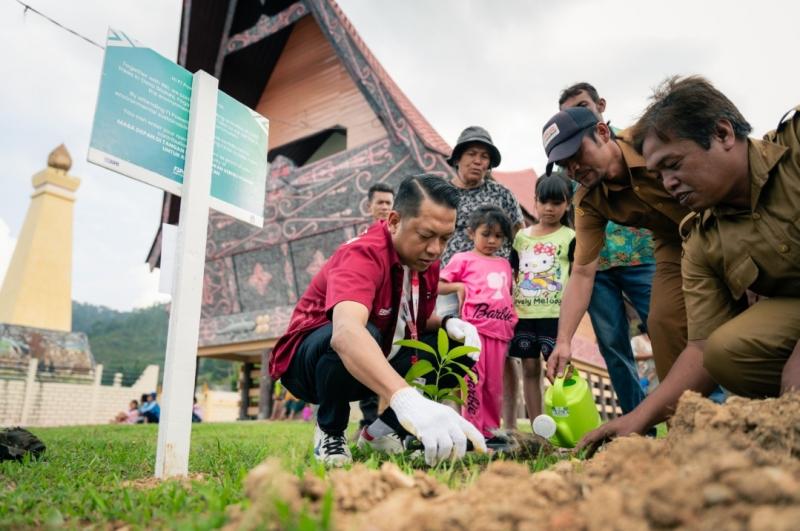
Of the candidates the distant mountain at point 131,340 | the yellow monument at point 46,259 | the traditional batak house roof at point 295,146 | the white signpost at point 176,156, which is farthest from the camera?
the distant mountain at point 131,340

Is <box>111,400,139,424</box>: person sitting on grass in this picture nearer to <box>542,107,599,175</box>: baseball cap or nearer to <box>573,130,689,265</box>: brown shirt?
<box>573,130,689,265</box>: brown shirt

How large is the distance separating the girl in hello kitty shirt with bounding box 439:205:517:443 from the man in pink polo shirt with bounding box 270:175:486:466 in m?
0.75

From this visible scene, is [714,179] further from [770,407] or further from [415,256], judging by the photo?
[415,256]

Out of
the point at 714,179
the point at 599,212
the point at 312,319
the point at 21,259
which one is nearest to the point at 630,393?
the point at 599,212

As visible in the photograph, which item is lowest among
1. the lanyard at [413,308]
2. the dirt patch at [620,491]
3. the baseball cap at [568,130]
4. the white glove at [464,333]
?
the dirt patch at [620,491]

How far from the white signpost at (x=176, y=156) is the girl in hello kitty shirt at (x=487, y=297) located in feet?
5.61

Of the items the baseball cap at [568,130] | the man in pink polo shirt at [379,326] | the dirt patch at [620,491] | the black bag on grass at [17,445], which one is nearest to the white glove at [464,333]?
the man in pink polo shirt at [379,326]

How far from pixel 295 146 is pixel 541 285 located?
10.0 meters

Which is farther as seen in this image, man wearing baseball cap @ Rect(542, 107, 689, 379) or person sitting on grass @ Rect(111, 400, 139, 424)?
person sitting on grass @ Rect(111, 400, 139, 424)

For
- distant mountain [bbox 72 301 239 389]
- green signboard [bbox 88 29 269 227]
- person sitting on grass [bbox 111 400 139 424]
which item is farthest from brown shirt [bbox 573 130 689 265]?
distant mountain [bbox 72 301 239 389]

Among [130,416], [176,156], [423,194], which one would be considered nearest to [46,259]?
[130,416]

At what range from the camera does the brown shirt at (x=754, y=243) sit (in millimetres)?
2053

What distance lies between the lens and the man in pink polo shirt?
1836 millimetres

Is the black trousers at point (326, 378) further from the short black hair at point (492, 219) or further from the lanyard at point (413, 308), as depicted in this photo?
the short black hair at point (492, 219)
